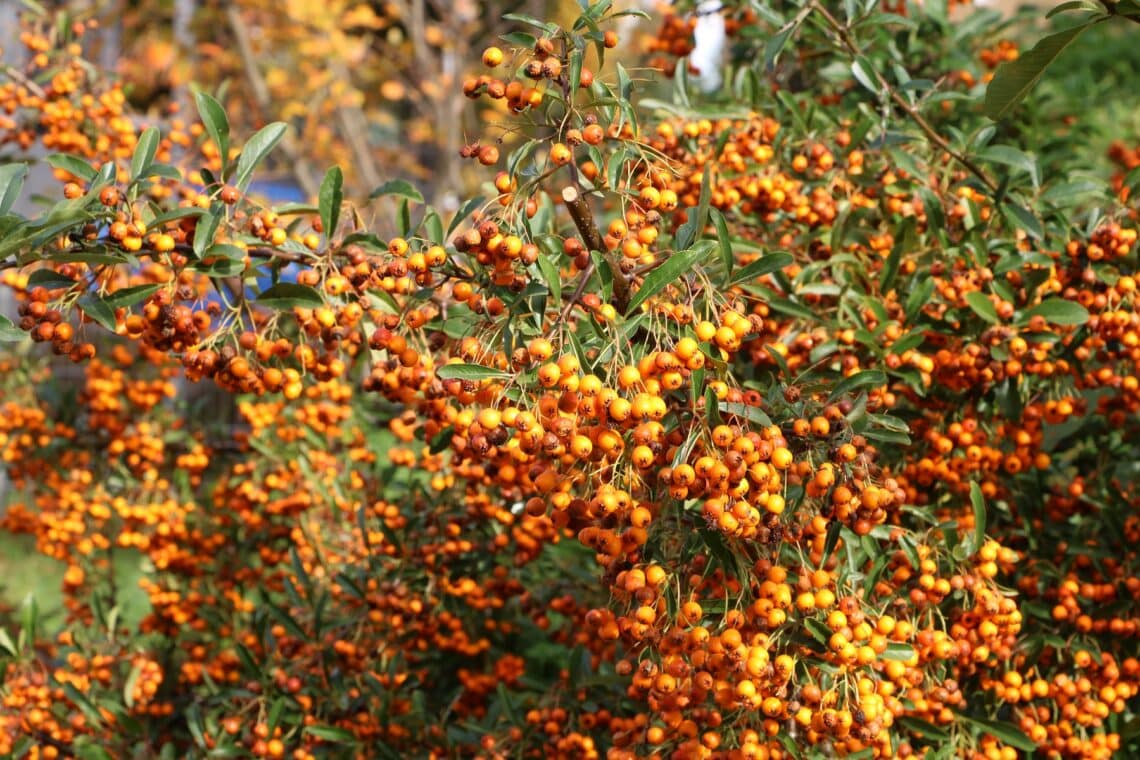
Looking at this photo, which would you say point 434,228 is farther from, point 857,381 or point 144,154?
point 857,381

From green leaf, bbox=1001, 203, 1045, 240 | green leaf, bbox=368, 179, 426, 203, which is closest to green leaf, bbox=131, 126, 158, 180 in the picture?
green leaf, bbox=368, 179, 426, 203

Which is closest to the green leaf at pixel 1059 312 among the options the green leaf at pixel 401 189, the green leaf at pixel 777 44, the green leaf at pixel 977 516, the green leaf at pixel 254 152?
the green leaf at pixel 977 516

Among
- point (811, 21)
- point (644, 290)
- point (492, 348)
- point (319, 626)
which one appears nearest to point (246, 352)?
point (492, 348)

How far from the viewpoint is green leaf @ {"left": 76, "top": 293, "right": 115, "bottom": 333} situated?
2.18 m

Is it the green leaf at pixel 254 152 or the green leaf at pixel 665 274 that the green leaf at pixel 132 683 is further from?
the green leaf at pixel 665 274

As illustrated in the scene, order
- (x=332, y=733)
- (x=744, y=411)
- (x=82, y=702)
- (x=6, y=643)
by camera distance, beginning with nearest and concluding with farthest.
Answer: (x=744, y=411) < (x=332, y=733) < (x=82, y=702) < (x=6, y=643)

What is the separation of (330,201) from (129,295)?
528 millimetres

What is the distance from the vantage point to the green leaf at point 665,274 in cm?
194

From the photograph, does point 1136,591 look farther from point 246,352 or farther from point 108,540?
point 108,540

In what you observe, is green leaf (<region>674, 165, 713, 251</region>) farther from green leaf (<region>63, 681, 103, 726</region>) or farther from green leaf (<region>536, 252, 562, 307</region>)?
green leaf (<region>63, 681, 103, 726</region>)

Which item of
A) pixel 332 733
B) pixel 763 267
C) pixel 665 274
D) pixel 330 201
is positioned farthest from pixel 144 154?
pixel 332 733

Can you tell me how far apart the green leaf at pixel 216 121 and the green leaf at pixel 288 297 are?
1.10 ft

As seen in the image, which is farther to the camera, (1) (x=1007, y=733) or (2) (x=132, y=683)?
(2) (x=132, y=683)

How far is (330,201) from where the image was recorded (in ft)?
8.26
